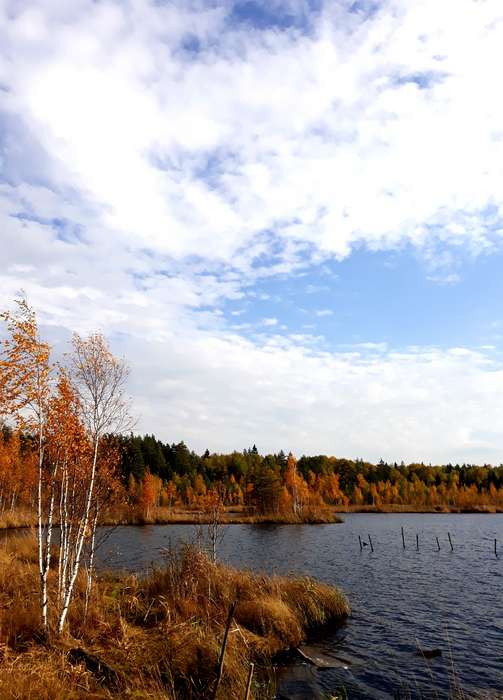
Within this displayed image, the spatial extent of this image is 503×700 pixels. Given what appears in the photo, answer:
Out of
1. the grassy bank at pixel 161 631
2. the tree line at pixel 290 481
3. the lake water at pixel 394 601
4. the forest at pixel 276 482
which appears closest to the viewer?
the grassy bank at pixel 161 631

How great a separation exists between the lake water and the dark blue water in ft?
0.15

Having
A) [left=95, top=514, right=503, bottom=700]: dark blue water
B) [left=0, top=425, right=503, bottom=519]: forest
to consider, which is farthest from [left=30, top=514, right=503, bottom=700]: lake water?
[left=0, top=425, right=503, bottom=519]: forest

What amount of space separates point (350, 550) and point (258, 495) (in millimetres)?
45712

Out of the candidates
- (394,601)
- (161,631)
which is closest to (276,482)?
(394,601)

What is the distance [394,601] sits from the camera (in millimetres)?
25172

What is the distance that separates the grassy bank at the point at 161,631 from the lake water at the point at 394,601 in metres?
1.51

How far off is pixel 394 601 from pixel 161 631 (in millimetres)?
15669

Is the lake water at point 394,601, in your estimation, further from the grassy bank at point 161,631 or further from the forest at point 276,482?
the forest at point 276,482

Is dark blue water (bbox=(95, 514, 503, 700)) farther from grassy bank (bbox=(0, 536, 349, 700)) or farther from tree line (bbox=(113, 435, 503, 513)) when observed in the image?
tree line (bbox=(113, 435, 503, 513))

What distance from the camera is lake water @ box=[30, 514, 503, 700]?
15.0 metres

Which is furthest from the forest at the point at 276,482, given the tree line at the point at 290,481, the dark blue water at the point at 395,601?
the dark blue water at the point at 395,601

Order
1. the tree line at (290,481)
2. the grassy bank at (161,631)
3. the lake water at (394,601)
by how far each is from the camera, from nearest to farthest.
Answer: the grassy bank at (161,631) < the lake water at (394,601) < the tree line at (290,481)

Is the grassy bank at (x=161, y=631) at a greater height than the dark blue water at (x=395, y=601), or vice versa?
the grassy bank at (x=161, y=631)

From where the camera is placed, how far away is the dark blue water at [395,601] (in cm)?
1498
